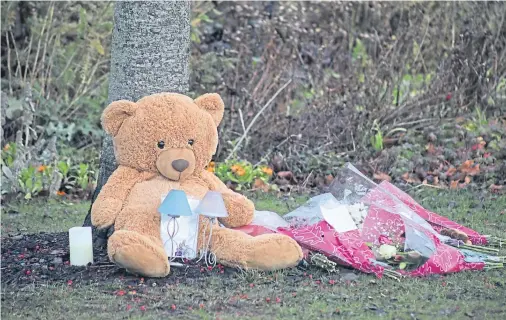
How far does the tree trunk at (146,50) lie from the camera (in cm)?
488

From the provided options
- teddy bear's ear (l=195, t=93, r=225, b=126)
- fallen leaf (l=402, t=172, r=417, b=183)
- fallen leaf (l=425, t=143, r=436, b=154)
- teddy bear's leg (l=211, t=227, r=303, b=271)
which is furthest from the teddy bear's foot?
fallen leaf (l=425, t=143, r=436, b=154)

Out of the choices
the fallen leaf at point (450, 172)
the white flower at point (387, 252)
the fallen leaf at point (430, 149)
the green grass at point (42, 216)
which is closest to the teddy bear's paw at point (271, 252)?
the white flower at point (387, 252)

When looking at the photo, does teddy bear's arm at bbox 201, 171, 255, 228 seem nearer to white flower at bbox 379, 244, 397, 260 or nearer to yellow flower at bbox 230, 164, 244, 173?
white flower at bbox 379, 244, 397, 260

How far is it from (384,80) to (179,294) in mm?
4779

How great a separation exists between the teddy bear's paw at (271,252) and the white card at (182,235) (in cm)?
34

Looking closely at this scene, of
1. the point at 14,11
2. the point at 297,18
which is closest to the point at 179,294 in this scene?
the point at 14,11

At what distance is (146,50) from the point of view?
4.90 m

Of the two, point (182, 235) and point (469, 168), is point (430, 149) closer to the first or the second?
point (469, 168)

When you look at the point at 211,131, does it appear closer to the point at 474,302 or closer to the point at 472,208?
the point at 474,302

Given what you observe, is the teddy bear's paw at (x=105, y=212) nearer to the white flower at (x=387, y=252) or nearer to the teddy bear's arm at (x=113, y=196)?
the teddy bear's arm at (x=113, y=196)

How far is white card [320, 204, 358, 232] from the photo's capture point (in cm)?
489

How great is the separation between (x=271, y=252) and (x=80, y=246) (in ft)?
3.33

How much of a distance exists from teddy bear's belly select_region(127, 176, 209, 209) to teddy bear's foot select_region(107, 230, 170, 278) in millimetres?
259

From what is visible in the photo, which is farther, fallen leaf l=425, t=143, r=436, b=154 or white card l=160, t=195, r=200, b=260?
fallen leaf l=425, t=143, r=436, b=154
